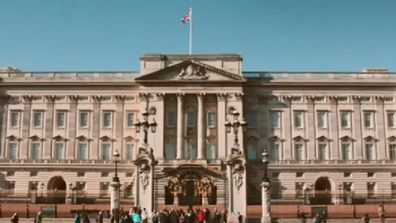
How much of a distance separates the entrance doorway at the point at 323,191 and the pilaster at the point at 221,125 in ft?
39.5

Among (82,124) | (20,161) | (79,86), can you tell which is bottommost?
(20,161)

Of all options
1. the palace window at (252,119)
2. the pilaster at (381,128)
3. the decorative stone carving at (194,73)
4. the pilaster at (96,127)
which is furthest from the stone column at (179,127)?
the pilaster at (381,128)

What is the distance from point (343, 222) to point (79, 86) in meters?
39.8

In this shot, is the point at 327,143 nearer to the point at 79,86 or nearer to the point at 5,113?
the point at 79,86

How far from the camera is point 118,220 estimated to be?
113ft

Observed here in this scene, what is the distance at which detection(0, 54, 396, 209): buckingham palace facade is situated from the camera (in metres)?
65.8

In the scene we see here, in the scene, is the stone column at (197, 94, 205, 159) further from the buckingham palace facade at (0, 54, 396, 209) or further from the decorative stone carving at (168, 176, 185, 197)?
the decorative stone carving at (168, 176, 185, 197)

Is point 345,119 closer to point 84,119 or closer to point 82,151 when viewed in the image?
point 84,119

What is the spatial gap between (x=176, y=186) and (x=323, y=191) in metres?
21.8

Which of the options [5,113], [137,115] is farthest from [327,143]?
[5,113]

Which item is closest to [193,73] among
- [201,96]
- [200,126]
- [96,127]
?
[201,96]

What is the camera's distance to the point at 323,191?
214 ft

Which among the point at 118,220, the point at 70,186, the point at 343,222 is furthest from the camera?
the point at 70,186

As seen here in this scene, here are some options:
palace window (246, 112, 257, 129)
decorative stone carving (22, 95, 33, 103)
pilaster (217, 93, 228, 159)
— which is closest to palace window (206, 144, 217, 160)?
pilaster (217, 93, 228, 159)
